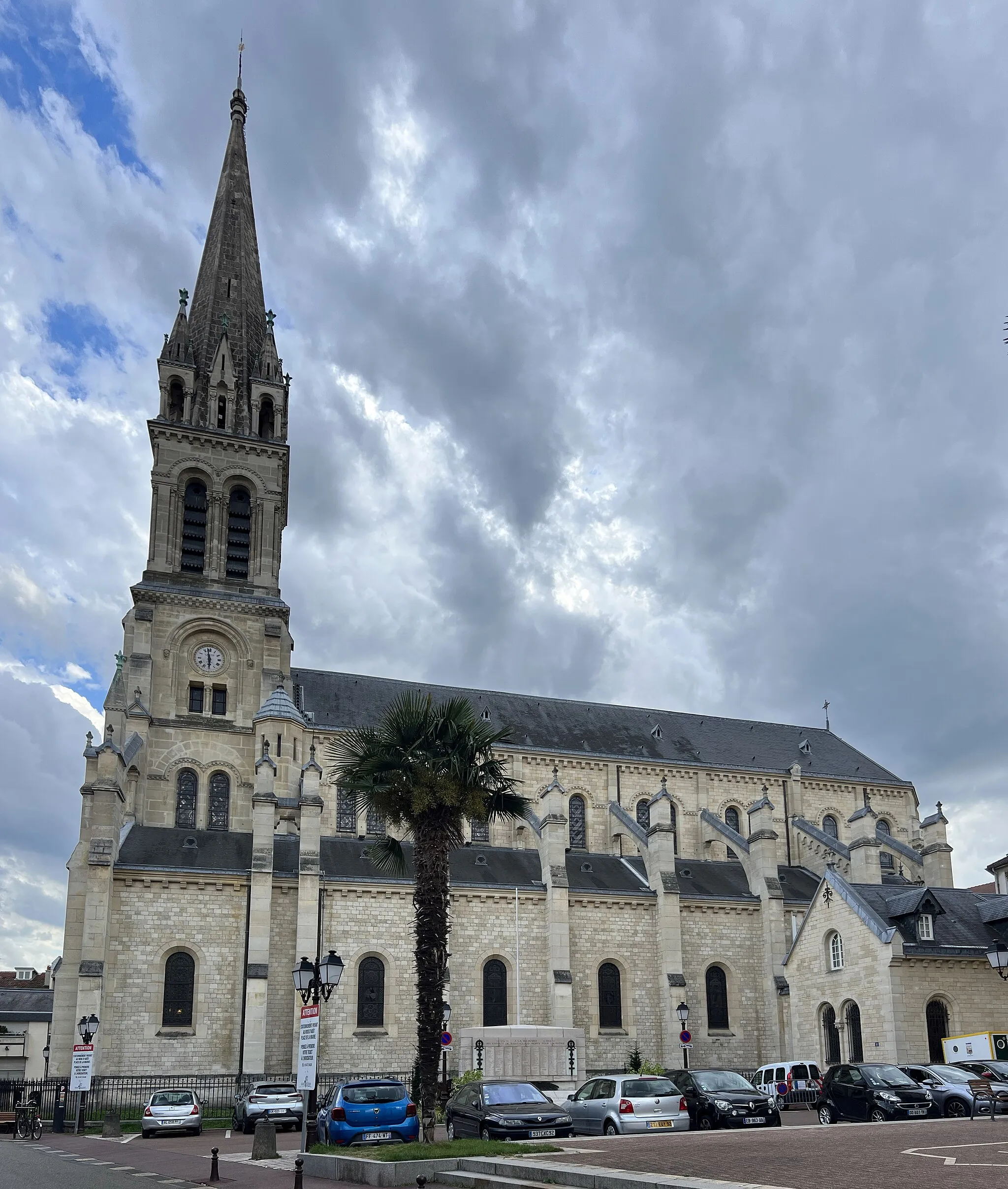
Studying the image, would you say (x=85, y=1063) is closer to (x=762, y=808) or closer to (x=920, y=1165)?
(x=920, y=1165)

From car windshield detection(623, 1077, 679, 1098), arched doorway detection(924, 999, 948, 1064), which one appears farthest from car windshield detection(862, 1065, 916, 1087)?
arched doorway detection(924, 999, 948, 1064)

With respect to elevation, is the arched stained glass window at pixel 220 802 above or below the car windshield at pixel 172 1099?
above

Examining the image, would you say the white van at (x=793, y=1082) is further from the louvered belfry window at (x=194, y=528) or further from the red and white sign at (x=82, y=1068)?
the louvered belfry window at (x=194, y=528)

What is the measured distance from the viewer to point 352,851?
42656mm

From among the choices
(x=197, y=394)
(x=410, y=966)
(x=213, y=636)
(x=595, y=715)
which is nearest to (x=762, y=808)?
(x=595, y=715)

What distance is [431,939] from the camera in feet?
76.6

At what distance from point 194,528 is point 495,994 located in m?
23.8

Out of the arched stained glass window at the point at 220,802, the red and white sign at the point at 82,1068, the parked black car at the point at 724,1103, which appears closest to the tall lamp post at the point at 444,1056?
the parked black car at the point at 724,1103

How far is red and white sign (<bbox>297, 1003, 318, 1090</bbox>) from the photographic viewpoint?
1864 cm

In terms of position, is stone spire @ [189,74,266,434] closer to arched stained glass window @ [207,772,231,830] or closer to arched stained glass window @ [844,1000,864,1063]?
arched stained glass window @ [207,772,231,830]

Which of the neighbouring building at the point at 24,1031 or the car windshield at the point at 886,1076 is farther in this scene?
the neighbouring building at the point at 24,1031

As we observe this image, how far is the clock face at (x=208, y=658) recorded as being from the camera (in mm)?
45688

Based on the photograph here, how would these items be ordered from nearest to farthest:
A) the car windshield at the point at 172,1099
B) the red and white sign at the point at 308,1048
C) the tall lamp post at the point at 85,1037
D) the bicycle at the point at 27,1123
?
the red and white sign at the point at 308,1048, the car windshield at the point at 172,1099, the tall lamp post at the point at 85,1037, the bicycle at the point at 27,1123

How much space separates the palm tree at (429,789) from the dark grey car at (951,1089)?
1044 cm
